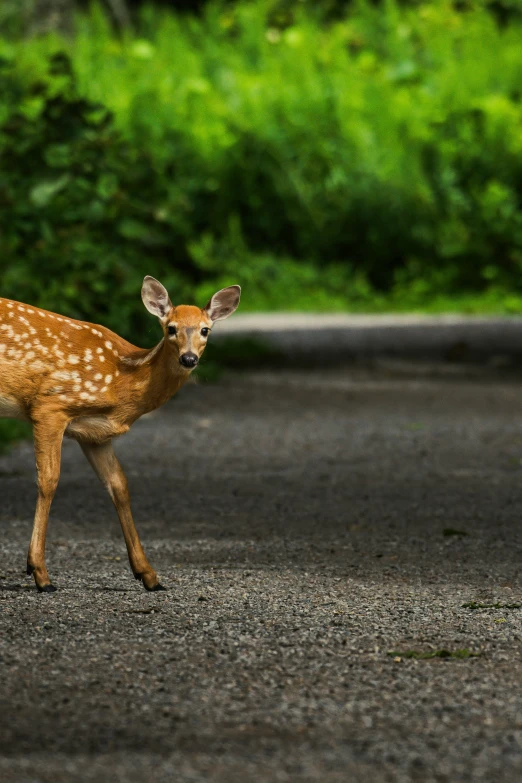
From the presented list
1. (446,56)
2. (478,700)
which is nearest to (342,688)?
(478,700)

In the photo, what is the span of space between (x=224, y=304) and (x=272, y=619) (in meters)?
1.31

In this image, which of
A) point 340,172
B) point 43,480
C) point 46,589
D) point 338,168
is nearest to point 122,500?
point 43,480

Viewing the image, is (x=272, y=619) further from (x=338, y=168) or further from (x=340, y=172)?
(x=338, y=168)

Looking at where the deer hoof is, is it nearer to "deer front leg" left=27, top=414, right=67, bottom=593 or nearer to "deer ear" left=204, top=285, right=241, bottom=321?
"deer front leg" left=27, top=414, right=67, bottom=593

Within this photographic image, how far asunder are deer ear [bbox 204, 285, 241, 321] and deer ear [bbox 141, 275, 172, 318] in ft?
0.56

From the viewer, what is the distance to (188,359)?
6.09 m

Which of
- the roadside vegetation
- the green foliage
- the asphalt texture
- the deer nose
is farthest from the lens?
the roadside vegetation

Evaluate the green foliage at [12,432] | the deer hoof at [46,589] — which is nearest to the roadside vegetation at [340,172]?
the green foliage at [12,432]

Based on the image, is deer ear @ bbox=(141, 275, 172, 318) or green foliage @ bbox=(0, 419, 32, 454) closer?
deer ear @ bbox=(141, 275, 172, 318)

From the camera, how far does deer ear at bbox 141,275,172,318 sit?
20.7 ft

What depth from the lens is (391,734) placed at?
4.55m

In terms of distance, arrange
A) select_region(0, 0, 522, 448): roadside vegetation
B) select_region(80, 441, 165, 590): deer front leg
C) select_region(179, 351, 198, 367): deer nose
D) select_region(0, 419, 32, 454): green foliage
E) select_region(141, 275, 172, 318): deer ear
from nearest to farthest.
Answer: select_region(179, 351, 198, 367): deer nose
select_region(141, 275, 172, 318): deer ear
select_region(80, 441, 165, 590): deer front leg
select_region(0, 419, 32, 454): green foliage
select_region(0, 0, 522, 448): roadside vegetation

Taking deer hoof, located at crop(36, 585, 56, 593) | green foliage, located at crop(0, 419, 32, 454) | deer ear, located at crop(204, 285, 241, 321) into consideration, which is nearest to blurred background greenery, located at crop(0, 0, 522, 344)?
green foliage, located at crop(0, 419, 32, 454)

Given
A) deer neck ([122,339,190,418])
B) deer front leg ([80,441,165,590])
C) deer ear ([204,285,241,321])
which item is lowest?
deer front leg ([80,441,165,590])
